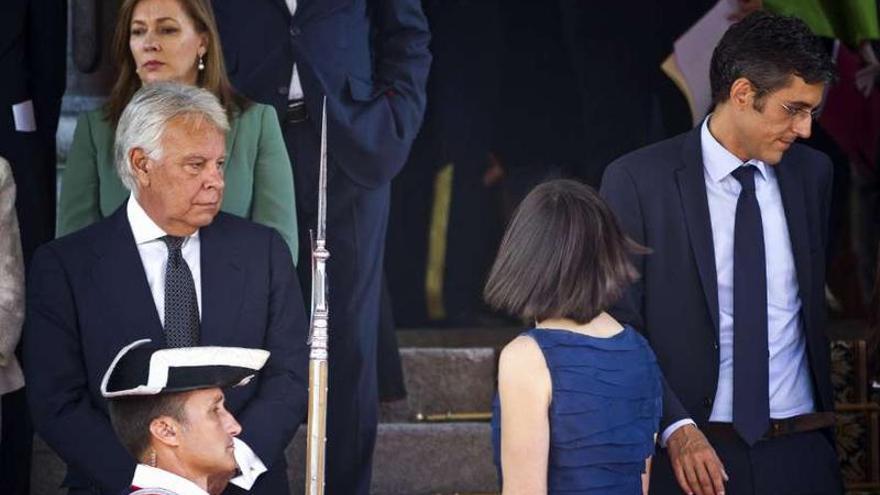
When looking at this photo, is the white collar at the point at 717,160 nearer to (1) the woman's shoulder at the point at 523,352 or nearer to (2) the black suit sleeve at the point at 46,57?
(1) the woman's shoulder at the point at 523,352

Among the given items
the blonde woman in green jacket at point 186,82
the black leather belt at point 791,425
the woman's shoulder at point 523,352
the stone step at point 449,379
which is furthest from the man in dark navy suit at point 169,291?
the stone step at point 449,379

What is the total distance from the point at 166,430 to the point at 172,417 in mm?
29

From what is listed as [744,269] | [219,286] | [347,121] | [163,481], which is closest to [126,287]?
[219,286]

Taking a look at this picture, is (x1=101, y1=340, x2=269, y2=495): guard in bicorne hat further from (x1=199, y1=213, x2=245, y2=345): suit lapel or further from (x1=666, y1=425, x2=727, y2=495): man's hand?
(x1=666, y1=425, x2=727, y2=495): man's hand

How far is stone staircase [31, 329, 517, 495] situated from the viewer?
6.45 m

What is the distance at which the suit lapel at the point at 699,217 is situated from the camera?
4980mm

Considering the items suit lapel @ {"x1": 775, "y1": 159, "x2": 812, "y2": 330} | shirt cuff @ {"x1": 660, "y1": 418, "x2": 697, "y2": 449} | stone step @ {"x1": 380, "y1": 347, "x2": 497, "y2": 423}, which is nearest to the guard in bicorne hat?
shirt cuff @ {"x1": 660, "y1": 418, "x2": 697, "y2": 449}

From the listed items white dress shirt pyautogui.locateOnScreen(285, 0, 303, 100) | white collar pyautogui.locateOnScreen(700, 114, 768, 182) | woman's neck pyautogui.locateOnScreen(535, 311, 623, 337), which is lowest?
woman's neck pyautogui.locateOnScreen(535, 311, 623, 337)

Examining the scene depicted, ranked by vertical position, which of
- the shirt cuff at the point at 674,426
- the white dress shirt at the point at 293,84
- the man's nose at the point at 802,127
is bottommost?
the shirt cuff at the point at 674,426

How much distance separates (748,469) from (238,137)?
5.71ft

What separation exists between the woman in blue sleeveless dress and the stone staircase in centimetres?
230

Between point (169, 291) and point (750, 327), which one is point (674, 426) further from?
point (169, 291)

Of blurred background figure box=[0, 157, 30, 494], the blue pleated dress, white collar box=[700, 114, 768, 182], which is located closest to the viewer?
the blue pleated dress

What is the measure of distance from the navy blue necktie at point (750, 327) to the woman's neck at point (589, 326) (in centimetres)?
80
